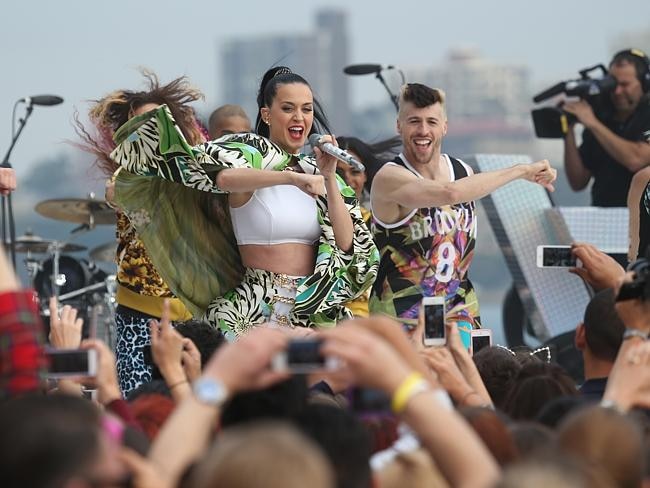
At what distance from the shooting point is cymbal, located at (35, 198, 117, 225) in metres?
Result: 10.9

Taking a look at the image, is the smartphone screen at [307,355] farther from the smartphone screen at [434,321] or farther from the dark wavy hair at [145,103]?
the dark wavy hair at [145,103]

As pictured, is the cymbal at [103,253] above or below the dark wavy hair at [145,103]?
below

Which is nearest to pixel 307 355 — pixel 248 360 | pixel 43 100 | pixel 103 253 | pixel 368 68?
pixel 248 360

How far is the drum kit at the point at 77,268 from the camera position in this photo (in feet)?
35.2

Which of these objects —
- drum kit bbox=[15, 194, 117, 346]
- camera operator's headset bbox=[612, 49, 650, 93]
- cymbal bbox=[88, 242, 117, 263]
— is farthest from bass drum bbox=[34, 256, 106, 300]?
camera operator's headset bbox=[612, 49, 650, 93]

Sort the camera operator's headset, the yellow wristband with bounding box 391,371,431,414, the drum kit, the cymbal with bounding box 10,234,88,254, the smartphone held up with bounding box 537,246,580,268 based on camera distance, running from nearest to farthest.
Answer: the yellow wristband with bounding box 391,371,431,414 < the smartphone held up with bounding box 537,246,580,268 < the camera operator's headset < the drum kit < the cymbal with bounding box 10,234,88,254

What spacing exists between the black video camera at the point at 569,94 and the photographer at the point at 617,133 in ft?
0.13

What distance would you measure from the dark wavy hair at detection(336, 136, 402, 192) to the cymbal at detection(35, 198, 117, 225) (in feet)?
9.27

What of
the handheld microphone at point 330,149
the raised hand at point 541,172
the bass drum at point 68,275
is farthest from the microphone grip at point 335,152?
the bass drum at point 68,275

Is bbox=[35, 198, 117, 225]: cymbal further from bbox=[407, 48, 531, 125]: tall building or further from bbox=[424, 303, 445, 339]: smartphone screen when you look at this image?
bbox=[407, 48, 531, 125]: tall building

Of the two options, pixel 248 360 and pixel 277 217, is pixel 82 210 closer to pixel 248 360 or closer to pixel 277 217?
A: pixel 277 217

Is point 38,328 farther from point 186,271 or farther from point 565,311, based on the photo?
point 565,311

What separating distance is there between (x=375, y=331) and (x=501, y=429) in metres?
0.45

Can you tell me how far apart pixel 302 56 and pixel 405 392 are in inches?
4818
